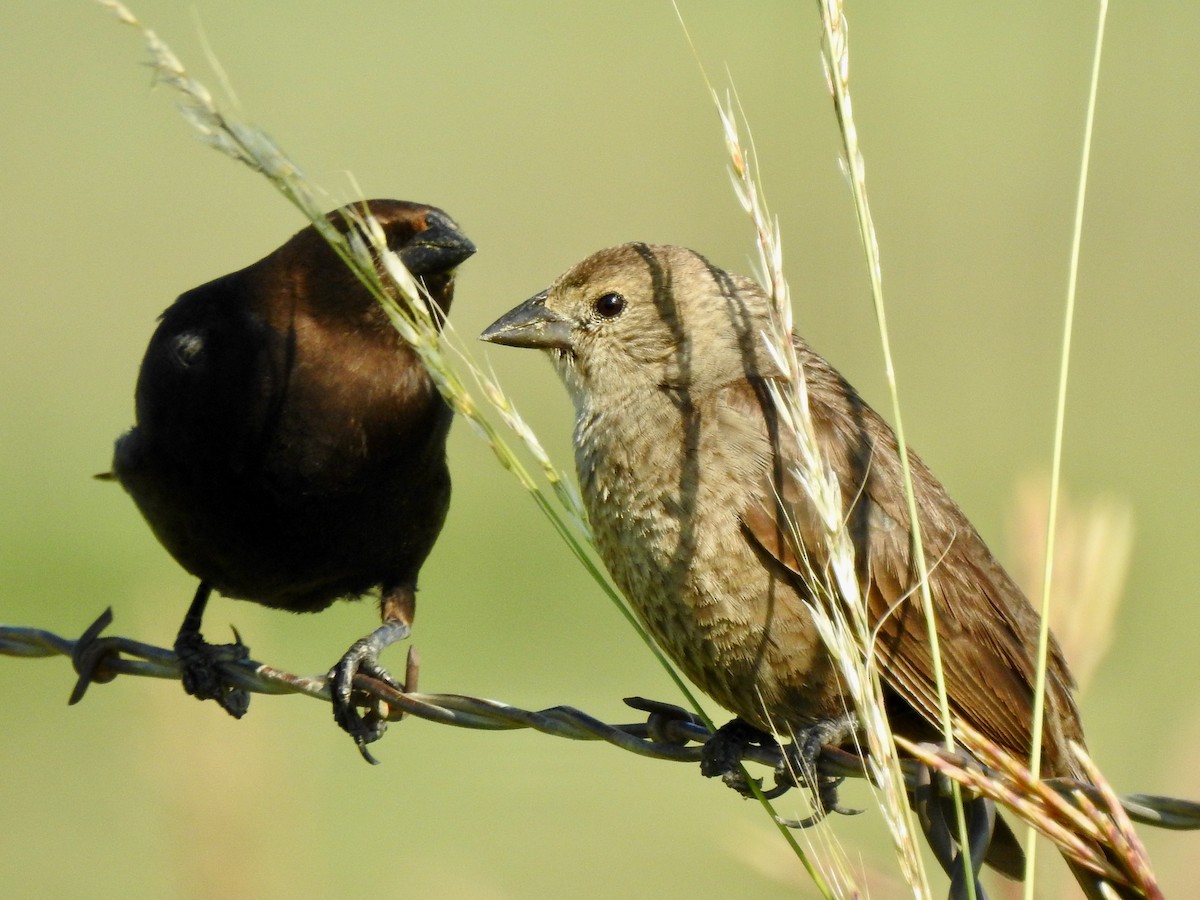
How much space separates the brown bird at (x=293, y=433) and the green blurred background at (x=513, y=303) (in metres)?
0.36

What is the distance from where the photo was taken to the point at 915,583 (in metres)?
2.93

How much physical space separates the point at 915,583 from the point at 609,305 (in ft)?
3.31

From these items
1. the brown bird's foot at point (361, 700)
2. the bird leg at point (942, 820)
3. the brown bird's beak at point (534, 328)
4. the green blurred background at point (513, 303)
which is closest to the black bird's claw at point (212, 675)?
the green blurred background at point (513, 303)

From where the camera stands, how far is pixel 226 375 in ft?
12.1

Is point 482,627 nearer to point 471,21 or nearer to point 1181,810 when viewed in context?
point 1181,810

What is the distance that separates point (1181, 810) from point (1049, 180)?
444 inches

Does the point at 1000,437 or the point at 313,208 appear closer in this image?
the point at 313,208

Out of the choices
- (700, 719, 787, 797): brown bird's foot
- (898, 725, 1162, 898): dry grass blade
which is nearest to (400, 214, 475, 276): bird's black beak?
(700, 719, 787, 797): brown bird's foot

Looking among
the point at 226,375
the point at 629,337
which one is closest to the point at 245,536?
the point at 226,375

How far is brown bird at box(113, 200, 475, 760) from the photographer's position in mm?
3668

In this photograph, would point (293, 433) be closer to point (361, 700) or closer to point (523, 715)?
point (361, 700)

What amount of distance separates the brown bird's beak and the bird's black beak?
0.25 m

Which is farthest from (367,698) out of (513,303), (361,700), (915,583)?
(513,303)

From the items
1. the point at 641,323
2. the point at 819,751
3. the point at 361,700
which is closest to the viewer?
the point at 819,751
